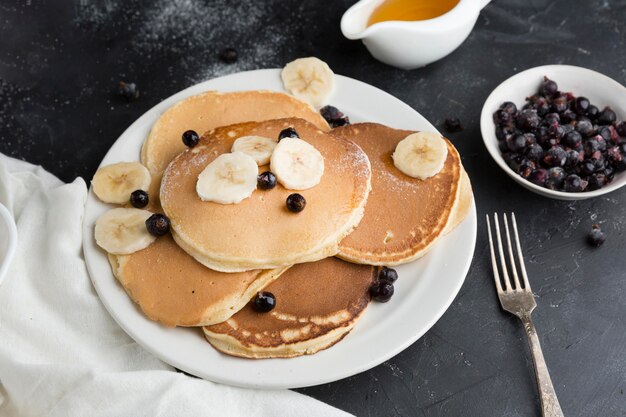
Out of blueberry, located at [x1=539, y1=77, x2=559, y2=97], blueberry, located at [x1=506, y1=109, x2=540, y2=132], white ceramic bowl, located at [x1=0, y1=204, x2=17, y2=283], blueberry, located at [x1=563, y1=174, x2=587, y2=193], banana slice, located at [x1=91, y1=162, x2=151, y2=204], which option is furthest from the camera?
blueberry, located at [x1=539, y1=77, x2=559, y2=97]

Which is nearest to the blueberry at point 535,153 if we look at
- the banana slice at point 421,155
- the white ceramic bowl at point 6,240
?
the banana slice at point 421,155

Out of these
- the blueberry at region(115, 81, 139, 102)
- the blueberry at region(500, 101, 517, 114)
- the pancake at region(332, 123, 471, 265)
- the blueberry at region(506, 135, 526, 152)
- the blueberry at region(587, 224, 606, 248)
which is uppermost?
the blueberry at region(115, 81, 139, 102)

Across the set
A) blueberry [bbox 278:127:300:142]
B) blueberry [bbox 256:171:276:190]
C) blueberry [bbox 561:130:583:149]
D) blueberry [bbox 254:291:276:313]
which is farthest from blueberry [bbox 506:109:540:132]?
blueberry [bbox 254:291:276:313]

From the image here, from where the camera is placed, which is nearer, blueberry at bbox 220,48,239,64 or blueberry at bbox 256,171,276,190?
blueberry at bbox 256,171,276,190

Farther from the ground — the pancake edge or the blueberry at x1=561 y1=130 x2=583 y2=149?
the pancake edge

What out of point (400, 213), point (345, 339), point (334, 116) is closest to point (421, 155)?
point (400, 213)

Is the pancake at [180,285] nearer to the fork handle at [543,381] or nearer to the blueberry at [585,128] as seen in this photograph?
the fork handle at [543,381]

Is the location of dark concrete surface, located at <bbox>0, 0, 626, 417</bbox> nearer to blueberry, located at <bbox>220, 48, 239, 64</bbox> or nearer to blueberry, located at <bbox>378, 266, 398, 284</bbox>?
blueberry, located at <bbox>220, 48, 239, 64</bbox>
